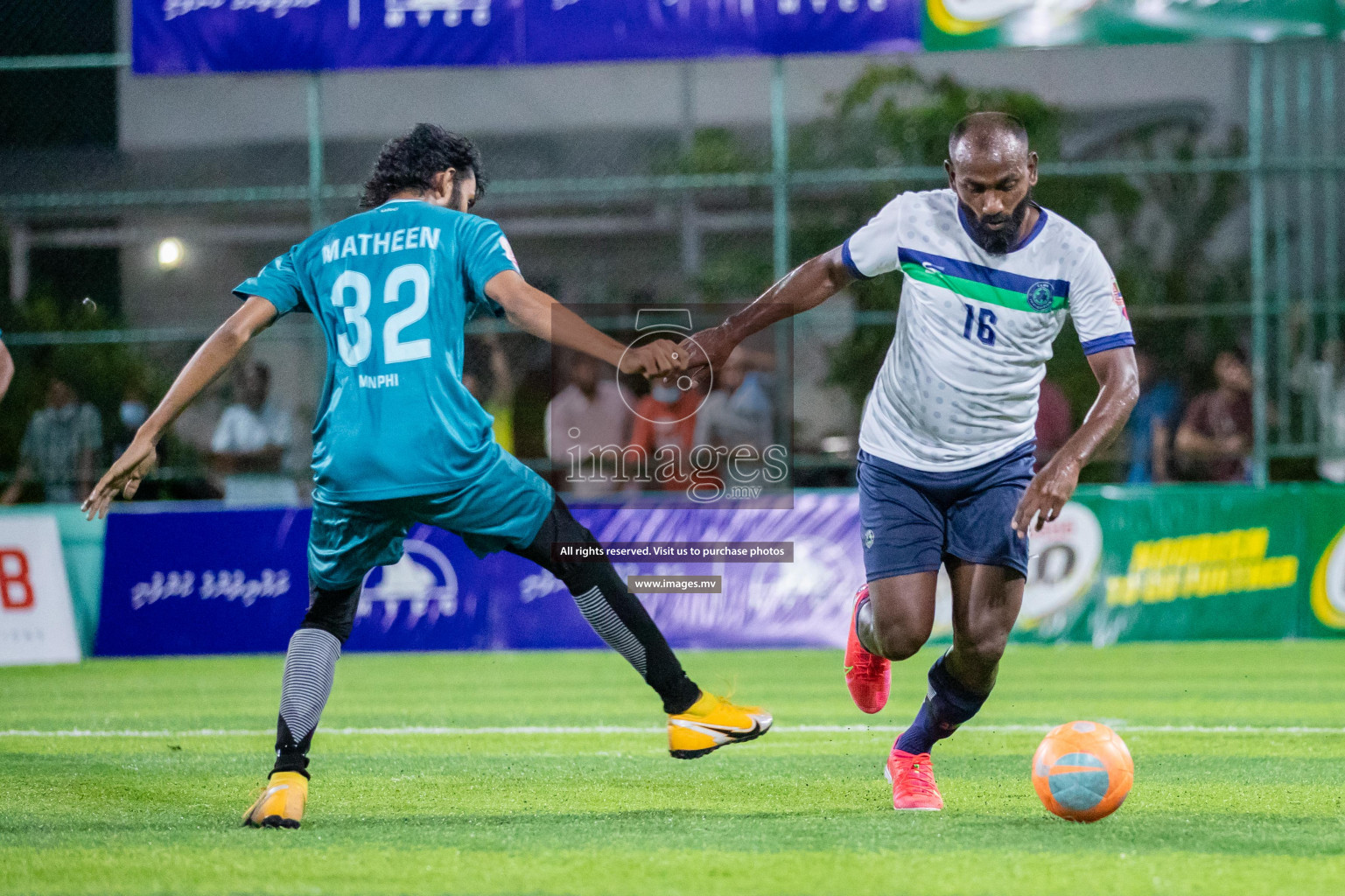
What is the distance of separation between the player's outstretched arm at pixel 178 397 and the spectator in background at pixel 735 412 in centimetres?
828

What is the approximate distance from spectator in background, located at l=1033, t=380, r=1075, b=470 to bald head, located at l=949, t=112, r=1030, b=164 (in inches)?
349

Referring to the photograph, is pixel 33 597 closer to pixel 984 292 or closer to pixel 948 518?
pixel 948 518

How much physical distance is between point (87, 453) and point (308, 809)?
947cm

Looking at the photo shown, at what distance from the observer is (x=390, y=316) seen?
5059 millimetres

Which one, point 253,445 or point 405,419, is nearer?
point 405,419

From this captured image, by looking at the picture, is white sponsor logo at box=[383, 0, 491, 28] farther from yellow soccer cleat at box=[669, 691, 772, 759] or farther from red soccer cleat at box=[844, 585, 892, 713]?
yellow soccer cleat at box=[669, 691, 772, 759]

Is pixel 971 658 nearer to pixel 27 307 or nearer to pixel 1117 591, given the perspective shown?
pixel 1117 591

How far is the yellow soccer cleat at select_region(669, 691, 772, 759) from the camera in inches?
209

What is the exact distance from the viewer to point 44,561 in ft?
40.6

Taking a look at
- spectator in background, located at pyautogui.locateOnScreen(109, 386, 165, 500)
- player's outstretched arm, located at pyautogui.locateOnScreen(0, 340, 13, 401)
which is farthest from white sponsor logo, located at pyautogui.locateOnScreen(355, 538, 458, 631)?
player's outstretched arm, located at pyautogui.locateOnScreen(0, 340, 13, 401)

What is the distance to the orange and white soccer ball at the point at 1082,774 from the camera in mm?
5145

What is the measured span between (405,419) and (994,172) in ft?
6.46

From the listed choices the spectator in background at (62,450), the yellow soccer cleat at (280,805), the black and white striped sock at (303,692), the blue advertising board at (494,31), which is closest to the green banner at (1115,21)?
the blue advertising board at (494,31)

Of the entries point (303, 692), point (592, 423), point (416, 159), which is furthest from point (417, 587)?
point (416, 159)
